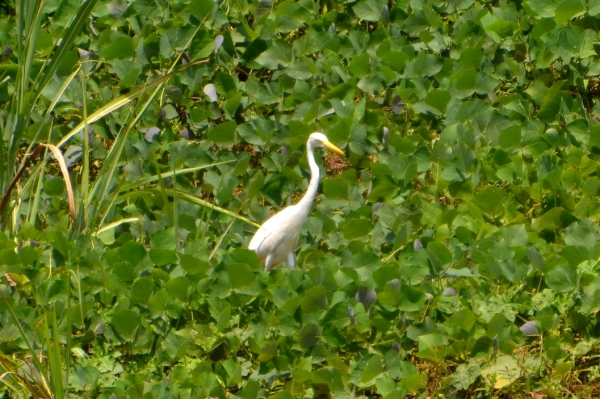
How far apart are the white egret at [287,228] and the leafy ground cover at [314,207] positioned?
0.26 feet

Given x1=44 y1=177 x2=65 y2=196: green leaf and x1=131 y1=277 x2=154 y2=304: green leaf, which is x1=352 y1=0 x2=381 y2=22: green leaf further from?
x1=131 y1=277 x2=154 y2=304: green leaf

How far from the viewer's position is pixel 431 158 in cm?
484

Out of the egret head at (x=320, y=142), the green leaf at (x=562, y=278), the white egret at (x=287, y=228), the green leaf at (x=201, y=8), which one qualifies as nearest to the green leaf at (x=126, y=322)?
the white egret at (x=287, y=228)

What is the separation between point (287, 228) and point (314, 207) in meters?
0.35

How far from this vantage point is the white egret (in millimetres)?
4582

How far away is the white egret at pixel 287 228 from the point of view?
4582 mm

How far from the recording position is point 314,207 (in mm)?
4895

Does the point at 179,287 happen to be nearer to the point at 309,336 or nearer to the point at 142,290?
the point at 142,290

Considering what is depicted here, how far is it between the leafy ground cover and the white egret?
0.08 meters

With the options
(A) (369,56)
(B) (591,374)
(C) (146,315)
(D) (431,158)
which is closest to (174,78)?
(A) (369,56)

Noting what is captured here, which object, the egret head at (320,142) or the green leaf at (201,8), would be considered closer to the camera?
the egret head at (320,142)

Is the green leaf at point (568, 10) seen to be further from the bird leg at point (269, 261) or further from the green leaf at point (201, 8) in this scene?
the bird leg at point (269, 261)

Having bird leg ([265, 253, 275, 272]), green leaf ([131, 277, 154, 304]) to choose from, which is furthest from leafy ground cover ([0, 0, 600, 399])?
bird leg ([265, 253, 275, 272])

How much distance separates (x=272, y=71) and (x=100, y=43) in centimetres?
95
